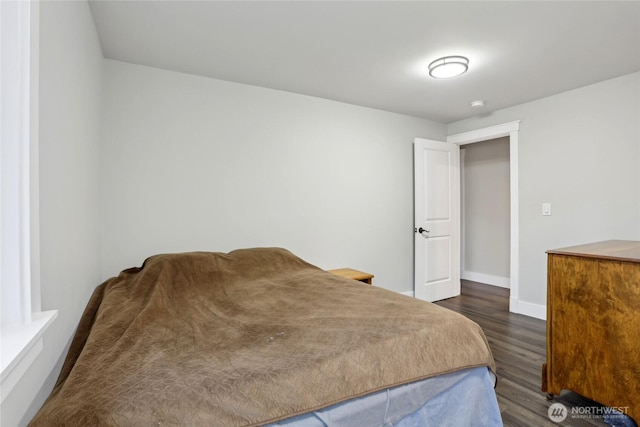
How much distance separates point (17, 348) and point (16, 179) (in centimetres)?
40

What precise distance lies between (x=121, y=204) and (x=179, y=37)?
1.26 m

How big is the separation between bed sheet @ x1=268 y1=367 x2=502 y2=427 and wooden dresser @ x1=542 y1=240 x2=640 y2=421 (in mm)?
780

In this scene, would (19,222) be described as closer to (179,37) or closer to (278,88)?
(179,37)

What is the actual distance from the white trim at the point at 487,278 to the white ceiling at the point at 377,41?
2654 mm

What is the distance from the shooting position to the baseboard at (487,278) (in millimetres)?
4410

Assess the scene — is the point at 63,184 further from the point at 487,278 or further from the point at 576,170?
the point at 487,278

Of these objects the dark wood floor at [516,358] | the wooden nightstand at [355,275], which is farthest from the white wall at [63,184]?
the dark wood floor at [516,358]

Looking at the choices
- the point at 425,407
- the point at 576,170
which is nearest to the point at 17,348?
the point at 425,407

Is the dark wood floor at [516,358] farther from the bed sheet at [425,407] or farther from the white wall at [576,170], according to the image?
the bed sheet at [425,407]

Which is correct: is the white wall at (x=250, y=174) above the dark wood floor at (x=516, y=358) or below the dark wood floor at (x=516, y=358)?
above

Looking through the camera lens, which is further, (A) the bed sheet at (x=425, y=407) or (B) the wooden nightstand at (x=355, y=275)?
(B) the wooden nightstand at (x=355, y=275)

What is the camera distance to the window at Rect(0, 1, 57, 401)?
0.74 meters

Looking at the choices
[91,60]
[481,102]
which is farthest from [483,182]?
[91,60]

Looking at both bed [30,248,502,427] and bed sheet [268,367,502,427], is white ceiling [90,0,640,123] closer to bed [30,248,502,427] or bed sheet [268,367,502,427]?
bed [30,248,502,427]
